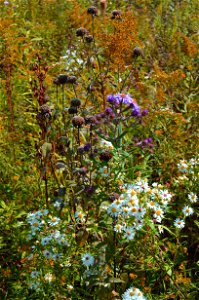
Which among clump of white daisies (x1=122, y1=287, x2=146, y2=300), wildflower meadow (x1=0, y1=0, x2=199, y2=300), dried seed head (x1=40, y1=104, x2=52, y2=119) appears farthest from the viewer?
dried seed head (x1=40, y1=104, x2=52, y2=119)

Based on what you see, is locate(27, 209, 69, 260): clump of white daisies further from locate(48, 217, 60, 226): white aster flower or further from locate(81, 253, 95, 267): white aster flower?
locate(81, 253, 95, 267): white aster flower

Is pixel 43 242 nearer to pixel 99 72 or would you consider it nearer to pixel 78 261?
pixel 78 261

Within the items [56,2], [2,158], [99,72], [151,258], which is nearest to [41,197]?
[2,158]

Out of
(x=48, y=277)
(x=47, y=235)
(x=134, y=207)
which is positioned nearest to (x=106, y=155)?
(x=134, y=207)

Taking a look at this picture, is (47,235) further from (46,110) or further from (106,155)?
(46,110)

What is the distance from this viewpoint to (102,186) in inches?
77.3

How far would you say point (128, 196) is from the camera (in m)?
1.69

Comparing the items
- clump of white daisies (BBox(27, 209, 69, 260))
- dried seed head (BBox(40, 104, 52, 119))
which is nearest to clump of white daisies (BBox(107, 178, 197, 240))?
clump of white daisies (BBox(27, 209, 69, 260))

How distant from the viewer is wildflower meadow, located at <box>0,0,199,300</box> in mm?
1776

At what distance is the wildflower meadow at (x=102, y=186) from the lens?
5.83 ft

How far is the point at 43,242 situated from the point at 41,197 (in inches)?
22.1

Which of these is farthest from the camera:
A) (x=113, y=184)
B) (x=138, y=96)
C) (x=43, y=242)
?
(x=138, y=96)

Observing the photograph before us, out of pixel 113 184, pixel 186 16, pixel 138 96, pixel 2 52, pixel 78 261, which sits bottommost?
pixel 78 261

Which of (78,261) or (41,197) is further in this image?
(41,197)
